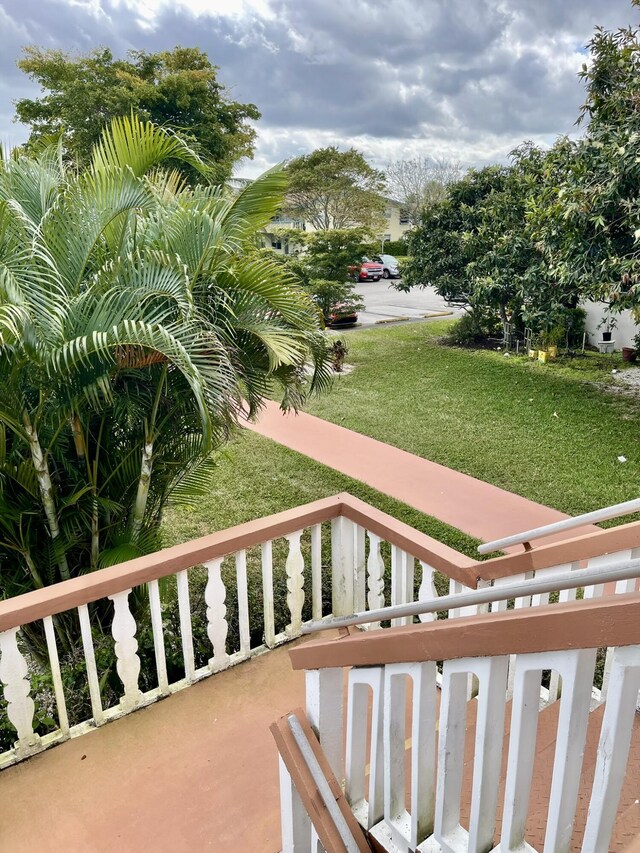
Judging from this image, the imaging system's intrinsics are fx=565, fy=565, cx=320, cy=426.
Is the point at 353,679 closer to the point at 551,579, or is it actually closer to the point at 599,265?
the point at 551,579

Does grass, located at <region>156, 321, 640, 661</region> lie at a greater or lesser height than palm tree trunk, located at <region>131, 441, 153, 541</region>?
lesser

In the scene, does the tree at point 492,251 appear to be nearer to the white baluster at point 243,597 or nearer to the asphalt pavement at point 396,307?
the asphalt pavement at point 396,307

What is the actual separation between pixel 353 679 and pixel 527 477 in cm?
515

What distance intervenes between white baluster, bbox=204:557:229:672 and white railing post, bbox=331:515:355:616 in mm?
707

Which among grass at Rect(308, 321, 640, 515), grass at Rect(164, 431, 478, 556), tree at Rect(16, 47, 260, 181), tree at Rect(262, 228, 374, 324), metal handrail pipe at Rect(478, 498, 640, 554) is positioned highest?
tree at Rect(16, 47, 260, 181)

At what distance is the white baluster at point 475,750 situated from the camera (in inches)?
41.5

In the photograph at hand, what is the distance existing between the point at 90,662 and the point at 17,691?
289 mm

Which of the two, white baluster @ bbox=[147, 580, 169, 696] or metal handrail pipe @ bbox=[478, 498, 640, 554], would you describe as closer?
metal handrail pipe @ bbox=[478, 498, 640, 554]

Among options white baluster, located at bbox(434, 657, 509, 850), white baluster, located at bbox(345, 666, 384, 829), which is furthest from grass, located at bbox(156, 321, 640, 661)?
white baluster, located at bbox(434, 657, 509, 850)

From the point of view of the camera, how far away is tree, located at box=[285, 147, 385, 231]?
69.5 ft

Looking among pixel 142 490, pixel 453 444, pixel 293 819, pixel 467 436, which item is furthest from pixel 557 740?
pixel 467 436

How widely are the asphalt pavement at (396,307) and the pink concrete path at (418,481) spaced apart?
897 cm

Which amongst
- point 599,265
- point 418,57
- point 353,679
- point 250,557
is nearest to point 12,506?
point 353,679

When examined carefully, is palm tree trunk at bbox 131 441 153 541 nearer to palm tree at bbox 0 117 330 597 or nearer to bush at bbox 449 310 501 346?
palm tree at bbox 0 117 330 597
